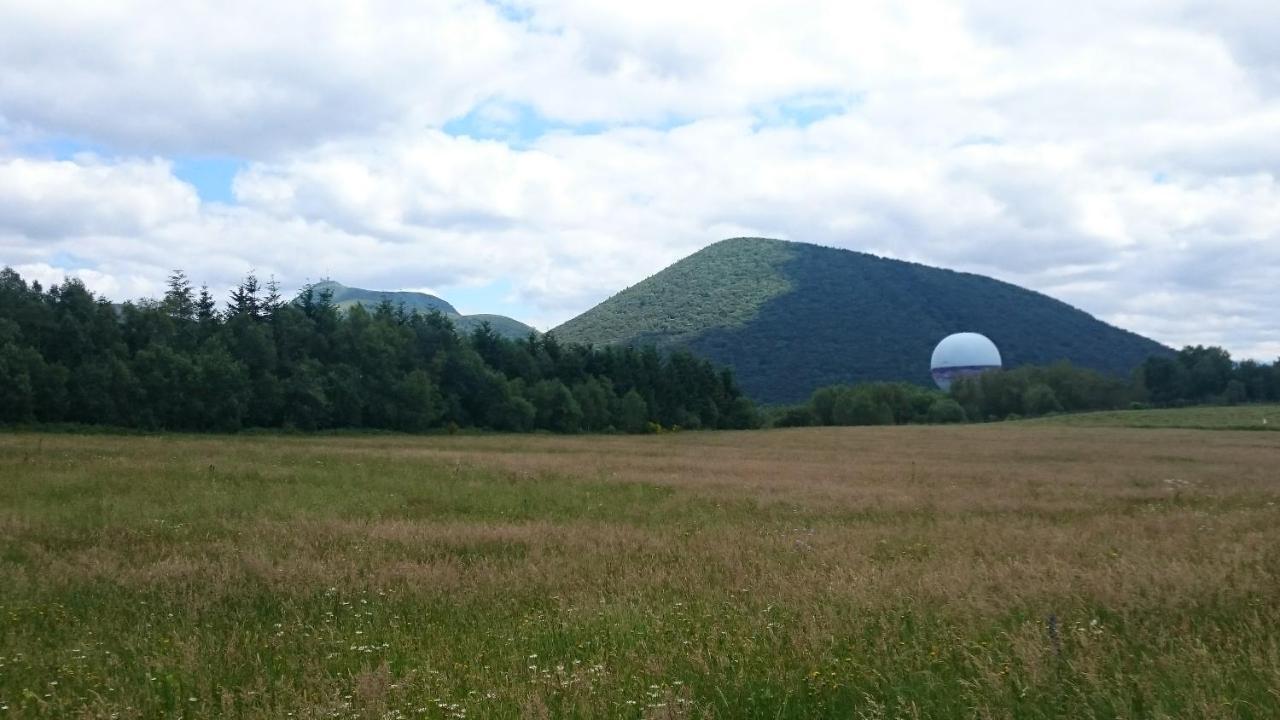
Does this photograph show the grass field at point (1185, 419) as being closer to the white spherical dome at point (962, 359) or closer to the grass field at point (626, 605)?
the white spherical dome at point (962, 359)

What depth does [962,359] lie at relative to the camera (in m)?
117

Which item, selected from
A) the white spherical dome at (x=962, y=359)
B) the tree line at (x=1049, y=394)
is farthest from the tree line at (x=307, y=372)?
the white spherical dome at (x=962, y=359)

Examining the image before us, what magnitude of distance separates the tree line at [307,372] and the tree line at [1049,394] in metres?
17.2

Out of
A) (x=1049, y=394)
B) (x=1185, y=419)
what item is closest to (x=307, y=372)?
(x=1185, y=419)

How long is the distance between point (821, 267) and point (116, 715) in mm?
164504

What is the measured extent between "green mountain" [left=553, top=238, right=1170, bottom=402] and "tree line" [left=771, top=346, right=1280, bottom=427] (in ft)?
83.0

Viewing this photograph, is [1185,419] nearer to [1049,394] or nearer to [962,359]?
[1049,394]

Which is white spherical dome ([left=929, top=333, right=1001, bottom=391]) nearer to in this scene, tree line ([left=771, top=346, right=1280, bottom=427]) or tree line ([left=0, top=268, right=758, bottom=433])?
tree line ([left=771, top=346, right=1280, bottom=427])

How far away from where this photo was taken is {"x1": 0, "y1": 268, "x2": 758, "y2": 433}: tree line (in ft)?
166

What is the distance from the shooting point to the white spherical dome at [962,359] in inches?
4560

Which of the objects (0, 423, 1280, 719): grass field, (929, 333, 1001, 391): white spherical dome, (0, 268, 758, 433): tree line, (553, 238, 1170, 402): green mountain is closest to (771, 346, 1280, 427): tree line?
(929, 333, 1001, 391): white spherical dome

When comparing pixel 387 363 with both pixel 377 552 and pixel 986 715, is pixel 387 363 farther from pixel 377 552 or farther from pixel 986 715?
pixel 986 715

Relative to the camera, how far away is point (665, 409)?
293ft

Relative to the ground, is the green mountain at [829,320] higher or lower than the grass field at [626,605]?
higher
